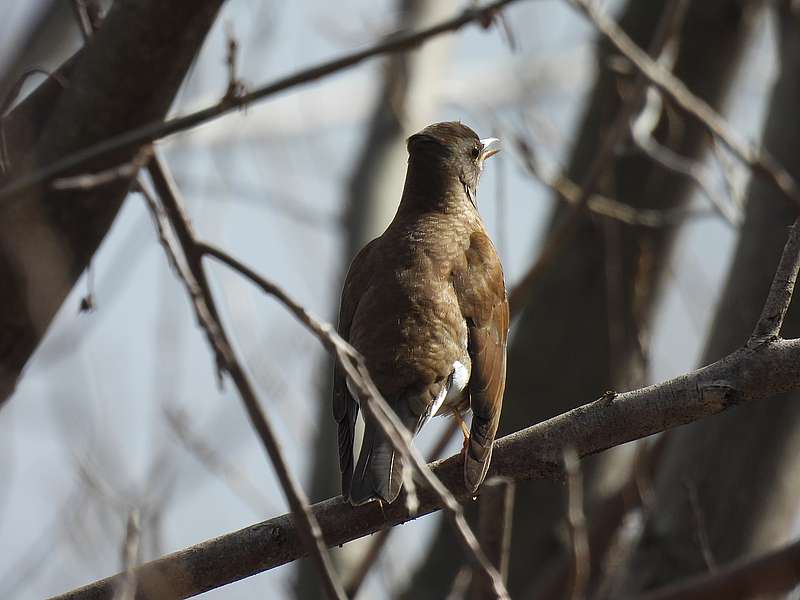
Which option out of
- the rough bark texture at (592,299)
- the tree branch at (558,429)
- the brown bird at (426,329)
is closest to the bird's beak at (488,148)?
the brown bird at (426,329)

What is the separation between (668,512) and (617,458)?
1.65 m

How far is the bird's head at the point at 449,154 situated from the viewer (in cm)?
536

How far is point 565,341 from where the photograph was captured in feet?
22.9

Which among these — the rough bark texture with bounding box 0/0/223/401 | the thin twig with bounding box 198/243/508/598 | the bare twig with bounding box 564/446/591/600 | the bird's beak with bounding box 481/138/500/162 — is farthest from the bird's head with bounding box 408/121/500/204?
the thin twig with bounding box 198/243/508/598

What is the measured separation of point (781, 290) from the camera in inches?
121

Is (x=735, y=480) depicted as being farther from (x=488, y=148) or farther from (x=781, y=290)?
(x=781, y=290)

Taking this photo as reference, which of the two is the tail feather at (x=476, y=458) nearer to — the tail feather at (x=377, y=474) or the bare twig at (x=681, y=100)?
the tail feather at (x=377, y=474)

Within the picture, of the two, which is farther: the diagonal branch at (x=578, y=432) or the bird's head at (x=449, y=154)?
the bird's head at (x=449, y=154)

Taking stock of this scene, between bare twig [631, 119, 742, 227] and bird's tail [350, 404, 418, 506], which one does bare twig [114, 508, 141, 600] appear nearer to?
bird's tail [350, 404, 418, 506]

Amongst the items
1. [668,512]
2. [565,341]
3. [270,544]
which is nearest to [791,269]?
[270,544]

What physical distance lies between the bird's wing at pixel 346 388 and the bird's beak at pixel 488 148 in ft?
3.37

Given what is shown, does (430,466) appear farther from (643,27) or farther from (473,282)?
(643,27)

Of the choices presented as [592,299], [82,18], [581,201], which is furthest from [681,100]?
[82,18]

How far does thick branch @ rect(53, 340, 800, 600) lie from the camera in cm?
312
